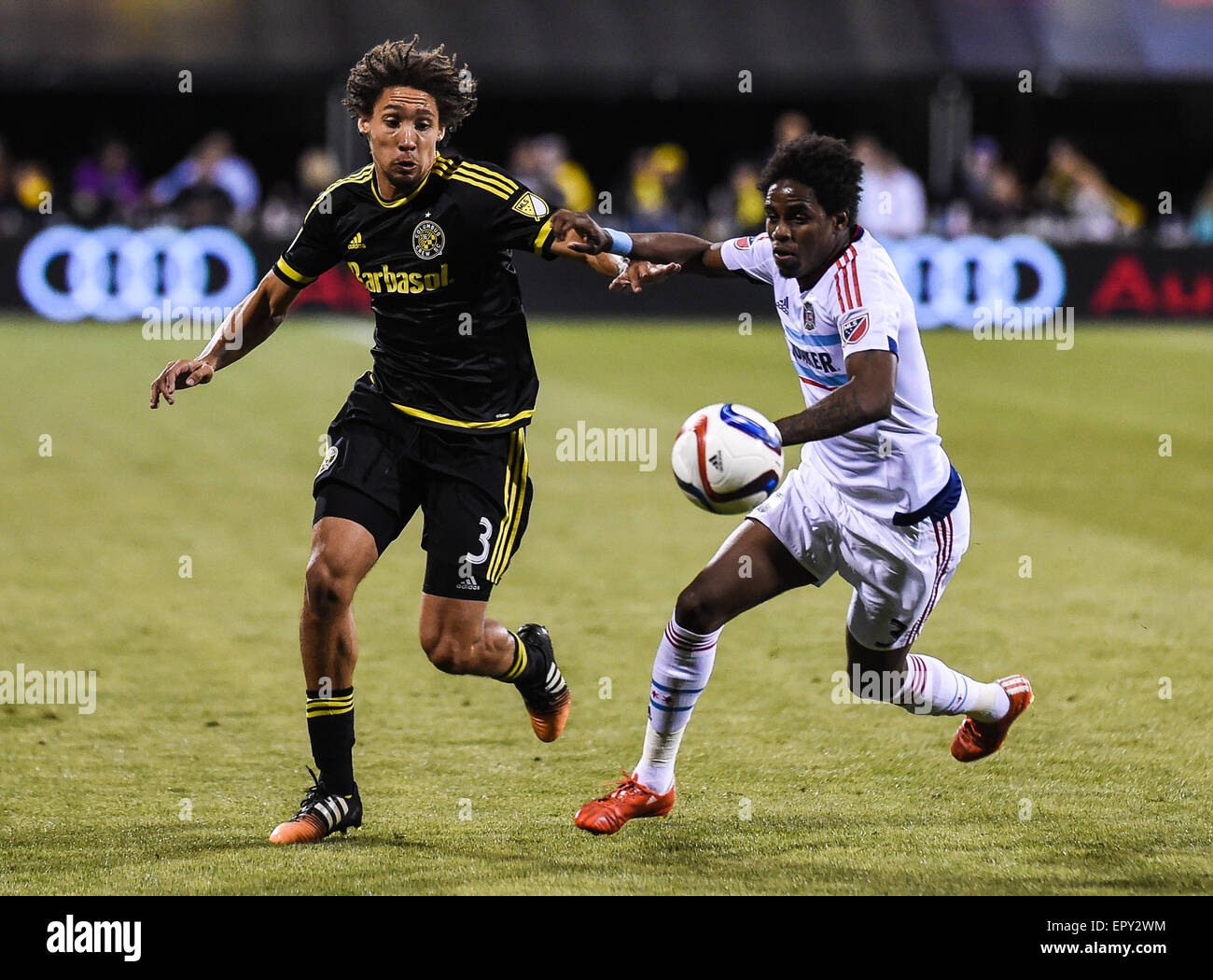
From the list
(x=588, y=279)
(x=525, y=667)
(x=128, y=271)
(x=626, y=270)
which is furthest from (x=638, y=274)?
(x=588, y=279)

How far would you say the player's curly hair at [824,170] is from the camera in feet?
18.2

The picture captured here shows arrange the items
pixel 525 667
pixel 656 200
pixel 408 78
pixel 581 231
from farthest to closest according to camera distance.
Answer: pixel 656 200, pixel 525 667, pixel 408 78, pixel 581 231

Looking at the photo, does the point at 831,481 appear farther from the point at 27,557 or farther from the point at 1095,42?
the point at 1095,42

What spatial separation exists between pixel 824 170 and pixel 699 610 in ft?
4.81

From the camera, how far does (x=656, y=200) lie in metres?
25.6

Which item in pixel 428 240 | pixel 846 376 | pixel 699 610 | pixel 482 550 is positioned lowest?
pixel 699 610

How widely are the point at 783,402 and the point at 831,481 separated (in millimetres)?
10404

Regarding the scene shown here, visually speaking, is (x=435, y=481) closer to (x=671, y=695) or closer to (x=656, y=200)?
(x=671, y=695)

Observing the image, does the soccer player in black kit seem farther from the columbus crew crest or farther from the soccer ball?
the soccer ball

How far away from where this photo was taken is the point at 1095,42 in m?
28.0

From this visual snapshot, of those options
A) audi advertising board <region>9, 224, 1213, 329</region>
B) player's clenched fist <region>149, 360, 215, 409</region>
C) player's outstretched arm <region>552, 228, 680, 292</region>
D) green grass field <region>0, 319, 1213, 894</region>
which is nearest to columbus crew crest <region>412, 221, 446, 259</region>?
player's outstretched arm <region>552, 228, 680, 292</region>

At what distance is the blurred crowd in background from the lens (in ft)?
76.4

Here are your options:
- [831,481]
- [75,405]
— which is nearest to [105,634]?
[831,481]

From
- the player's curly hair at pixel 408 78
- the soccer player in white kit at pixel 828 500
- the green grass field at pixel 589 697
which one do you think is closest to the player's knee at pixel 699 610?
Answer: the soccer player in white kit at pixel 828 500
